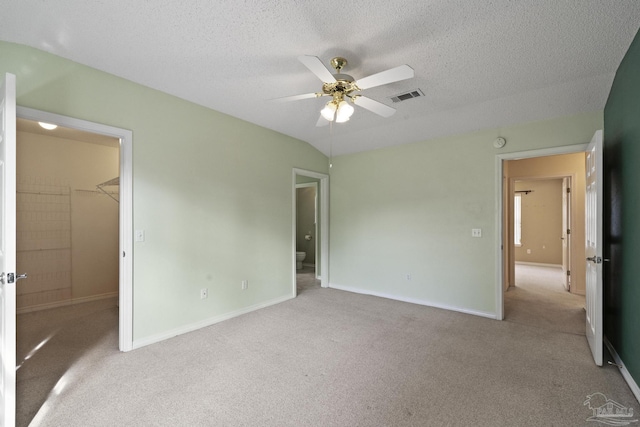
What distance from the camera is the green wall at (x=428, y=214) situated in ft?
11.9

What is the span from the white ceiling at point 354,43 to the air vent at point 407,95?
3.5 inches

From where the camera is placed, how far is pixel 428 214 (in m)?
4.14

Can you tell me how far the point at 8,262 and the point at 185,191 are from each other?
171 cm

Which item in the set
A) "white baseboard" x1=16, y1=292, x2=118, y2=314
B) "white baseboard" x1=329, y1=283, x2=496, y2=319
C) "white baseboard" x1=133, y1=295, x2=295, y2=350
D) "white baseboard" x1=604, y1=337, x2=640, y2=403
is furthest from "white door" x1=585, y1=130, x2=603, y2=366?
"white baseboard" x1=16, y1=292, x2=118, y2=314

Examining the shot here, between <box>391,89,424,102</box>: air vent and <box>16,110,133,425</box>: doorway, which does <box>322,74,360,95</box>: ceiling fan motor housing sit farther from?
<box>16,110,133,425</box>: doorway

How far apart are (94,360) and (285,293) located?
93.0 inches

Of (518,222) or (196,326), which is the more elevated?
(518,222)

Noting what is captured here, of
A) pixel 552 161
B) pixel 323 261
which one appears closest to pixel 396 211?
pixel 323 261

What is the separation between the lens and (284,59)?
2314mm

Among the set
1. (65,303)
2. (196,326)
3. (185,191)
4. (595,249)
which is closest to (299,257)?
(196,326)

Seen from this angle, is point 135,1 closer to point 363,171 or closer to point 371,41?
point 371,41

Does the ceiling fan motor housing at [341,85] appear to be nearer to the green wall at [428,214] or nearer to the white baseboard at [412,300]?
the green wall at [428,214]

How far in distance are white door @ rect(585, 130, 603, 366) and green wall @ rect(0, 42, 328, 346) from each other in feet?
11.4

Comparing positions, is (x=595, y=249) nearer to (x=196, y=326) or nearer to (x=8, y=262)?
(x=196, y=326)
